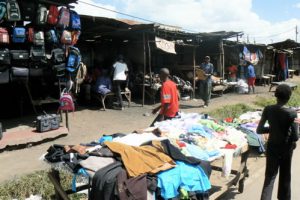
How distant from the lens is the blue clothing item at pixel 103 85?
12907mm

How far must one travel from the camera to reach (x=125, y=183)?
3.56 meters

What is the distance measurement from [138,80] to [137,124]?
167 inches

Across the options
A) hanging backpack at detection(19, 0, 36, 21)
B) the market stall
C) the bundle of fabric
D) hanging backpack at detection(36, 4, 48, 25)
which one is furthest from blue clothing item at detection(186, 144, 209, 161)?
hanging backpack at detection(19, 0, 36, 21)

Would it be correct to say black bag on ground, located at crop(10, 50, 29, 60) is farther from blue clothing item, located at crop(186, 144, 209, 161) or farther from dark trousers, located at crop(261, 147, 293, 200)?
dark trousers, located at crop(261, 147, 293, 200)

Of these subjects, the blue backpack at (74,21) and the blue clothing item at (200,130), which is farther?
the blue backpack at (74,21)

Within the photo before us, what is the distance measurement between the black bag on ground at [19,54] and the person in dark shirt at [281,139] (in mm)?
5749

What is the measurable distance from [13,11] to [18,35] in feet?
1.74

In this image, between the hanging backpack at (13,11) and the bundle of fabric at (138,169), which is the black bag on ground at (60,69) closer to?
the hanging backpack at (13,11)

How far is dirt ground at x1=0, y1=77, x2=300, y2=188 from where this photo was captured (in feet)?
23.1

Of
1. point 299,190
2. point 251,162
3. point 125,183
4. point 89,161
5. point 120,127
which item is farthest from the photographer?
point 120,127

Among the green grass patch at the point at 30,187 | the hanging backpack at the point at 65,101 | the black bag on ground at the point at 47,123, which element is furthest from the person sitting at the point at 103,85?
the green grass patch at the point at 30,187

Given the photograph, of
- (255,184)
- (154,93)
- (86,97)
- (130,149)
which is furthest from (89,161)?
(154,93)

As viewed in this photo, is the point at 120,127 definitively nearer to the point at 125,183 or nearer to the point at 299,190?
the point at 299,190

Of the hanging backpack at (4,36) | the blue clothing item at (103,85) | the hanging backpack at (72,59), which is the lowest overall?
the blue clothing item at (103,85)
